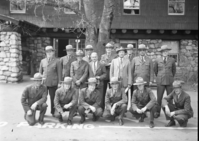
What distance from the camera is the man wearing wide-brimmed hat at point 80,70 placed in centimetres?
743

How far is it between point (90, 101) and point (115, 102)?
0.70m

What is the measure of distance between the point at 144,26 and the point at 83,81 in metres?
10.7

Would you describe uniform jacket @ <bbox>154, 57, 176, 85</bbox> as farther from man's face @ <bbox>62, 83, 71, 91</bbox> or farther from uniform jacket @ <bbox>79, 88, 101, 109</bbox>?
man's face @ <bbox>62, 83, 71, 91</bbox>

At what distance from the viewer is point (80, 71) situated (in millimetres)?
7500

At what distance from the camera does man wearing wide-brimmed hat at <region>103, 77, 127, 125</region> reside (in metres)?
6.71

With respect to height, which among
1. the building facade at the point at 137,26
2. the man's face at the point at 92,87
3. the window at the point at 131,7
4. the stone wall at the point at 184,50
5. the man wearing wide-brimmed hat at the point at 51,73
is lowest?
the man's face at the point at 92,87

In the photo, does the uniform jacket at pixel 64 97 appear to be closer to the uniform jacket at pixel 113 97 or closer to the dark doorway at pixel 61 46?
the uniform jacket at pixel 113 97

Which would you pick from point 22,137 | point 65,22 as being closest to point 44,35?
point 65,22

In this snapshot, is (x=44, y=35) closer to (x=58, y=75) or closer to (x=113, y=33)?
(x=113, y=33)

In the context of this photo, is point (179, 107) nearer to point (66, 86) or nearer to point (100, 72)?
point (100, 72)

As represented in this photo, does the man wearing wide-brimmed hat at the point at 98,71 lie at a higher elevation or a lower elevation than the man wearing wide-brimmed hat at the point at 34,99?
higher

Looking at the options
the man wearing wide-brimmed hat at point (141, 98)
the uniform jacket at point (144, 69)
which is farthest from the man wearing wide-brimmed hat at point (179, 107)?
the uniform jacket at point (144, 69)

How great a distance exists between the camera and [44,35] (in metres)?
17.5

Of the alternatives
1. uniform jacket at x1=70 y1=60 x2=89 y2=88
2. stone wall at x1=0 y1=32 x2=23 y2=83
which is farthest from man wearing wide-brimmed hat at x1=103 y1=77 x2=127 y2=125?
stone wall at x1=0 y1=32 x2=23 y2=83
